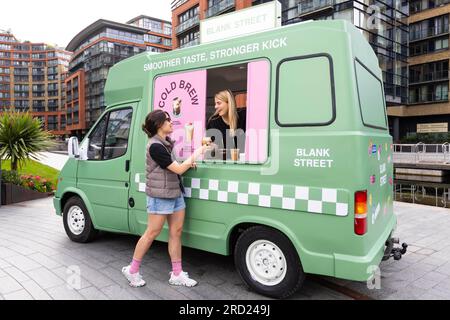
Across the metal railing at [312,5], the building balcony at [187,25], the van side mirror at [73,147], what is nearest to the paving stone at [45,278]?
the van side mirror at [73,147]

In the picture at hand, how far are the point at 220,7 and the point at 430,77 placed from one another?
24.9 meters

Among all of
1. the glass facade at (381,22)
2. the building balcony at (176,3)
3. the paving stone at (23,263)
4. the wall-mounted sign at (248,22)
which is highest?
the building balcony at (176,3)

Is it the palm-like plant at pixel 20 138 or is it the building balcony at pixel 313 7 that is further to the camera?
the building balcony at pixel 313 7

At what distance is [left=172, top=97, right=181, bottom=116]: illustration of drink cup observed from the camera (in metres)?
4.32

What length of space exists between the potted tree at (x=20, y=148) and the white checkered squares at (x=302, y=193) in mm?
9118

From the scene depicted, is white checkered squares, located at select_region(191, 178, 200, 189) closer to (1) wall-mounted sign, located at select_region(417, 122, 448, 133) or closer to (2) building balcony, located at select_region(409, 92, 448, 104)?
(1) wall-mounted sign, located at select_region(417, 122, 448, 133)

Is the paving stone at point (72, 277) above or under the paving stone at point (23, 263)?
under

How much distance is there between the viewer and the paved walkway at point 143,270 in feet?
12.5

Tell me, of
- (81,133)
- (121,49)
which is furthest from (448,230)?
(81,133)

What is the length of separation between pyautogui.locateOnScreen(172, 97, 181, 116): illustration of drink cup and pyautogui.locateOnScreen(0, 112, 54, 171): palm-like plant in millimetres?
7839

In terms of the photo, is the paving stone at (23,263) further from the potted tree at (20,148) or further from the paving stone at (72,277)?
the potted tree at (20,148)

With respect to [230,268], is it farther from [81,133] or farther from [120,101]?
[81,133]

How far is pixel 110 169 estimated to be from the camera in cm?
501

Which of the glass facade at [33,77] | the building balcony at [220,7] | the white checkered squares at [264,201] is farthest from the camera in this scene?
the glass facade at [33,77]
